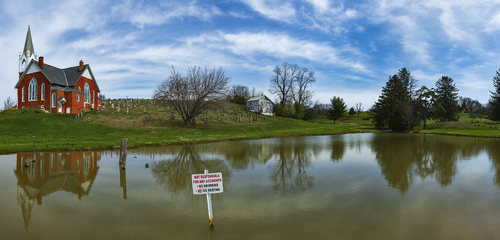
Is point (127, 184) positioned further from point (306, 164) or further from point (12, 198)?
point (306, 164)

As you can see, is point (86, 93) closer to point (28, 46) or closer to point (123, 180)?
point (28, 46)

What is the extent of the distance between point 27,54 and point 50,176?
50.8 metres

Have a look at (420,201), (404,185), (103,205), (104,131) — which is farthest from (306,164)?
(104,131)

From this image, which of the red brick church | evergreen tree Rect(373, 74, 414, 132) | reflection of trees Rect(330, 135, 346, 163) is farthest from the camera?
evergreen tree Rect(373, 74, 414, 132)

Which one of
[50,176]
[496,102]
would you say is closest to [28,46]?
[50,176]

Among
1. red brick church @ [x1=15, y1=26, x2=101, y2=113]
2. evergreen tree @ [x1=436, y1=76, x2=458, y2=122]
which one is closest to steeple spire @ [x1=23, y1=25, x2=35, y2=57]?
red brick church @ [x1=15, y1=26, x2=101, y2=113]

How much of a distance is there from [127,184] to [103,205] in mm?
2363

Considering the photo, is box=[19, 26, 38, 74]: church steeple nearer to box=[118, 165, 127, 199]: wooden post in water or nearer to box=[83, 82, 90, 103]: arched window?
box=[83, 82, 90, 103]: arched window

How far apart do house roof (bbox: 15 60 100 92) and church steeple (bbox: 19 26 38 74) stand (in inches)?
188

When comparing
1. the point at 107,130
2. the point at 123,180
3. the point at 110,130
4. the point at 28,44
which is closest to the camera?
the point at 123,180

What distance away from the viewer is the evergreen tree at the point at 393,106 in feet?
Answer: 153

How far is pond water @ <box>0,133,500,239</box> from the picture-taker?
5836 millimetres

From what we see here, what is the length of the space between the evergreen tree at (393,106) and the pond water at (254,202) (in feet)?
117

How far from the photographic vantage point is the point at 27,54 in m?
47.6
